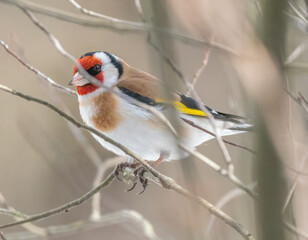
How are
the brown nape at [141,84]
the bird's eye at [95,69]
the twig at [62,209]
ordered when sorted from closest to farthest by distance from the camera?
the twig at [62,209]
the brown nape at [141,84]
the bird's eye at [95,69]

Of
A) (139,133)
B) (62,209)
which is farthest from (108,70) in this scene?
(62,209)

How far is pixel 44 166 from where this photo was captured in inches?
245

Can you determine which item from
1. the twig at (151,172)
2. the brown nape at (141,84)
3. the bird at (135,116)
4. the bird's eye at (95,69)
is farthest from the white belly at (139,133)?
the twig at (151,172)

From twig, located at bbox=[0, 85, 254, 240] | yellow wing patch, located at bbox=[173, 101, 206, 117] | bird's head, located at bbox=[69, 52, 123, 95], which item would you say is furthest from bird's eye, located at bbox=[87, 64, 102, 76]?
twig, located at bbox=[0, 85, 254, 240]

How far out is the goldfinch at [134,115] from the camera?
8.15 ft

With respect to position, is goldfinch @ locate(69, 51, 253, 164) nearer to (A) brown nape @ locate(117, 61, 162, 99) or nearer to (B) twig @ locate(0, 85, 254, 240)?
(A) brown nape @ locate(117, 61, 162, 99)

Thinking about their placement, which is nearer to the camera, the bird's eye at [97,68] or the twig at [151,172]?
the twig at [151,172]

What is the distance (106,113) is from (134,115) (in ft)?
0.43

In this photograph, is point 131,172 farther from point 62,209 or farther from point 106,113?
point 62,209

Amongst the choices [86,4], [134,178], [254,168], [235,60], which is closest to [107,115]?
[134,178]

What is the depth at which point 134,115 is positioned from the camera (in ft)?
8.23

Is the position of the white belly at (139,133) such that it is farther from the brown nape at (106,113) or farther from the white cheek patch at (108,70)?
the white cheek patch at (108,70)

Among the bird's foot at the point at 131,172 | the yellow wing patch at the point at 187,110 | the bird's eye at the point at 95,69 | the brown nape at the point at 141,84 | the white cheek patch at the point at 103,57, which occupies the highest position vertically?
the white cheek patch at the point at 103,57

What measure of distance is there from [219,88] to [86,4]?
1.98 meters
